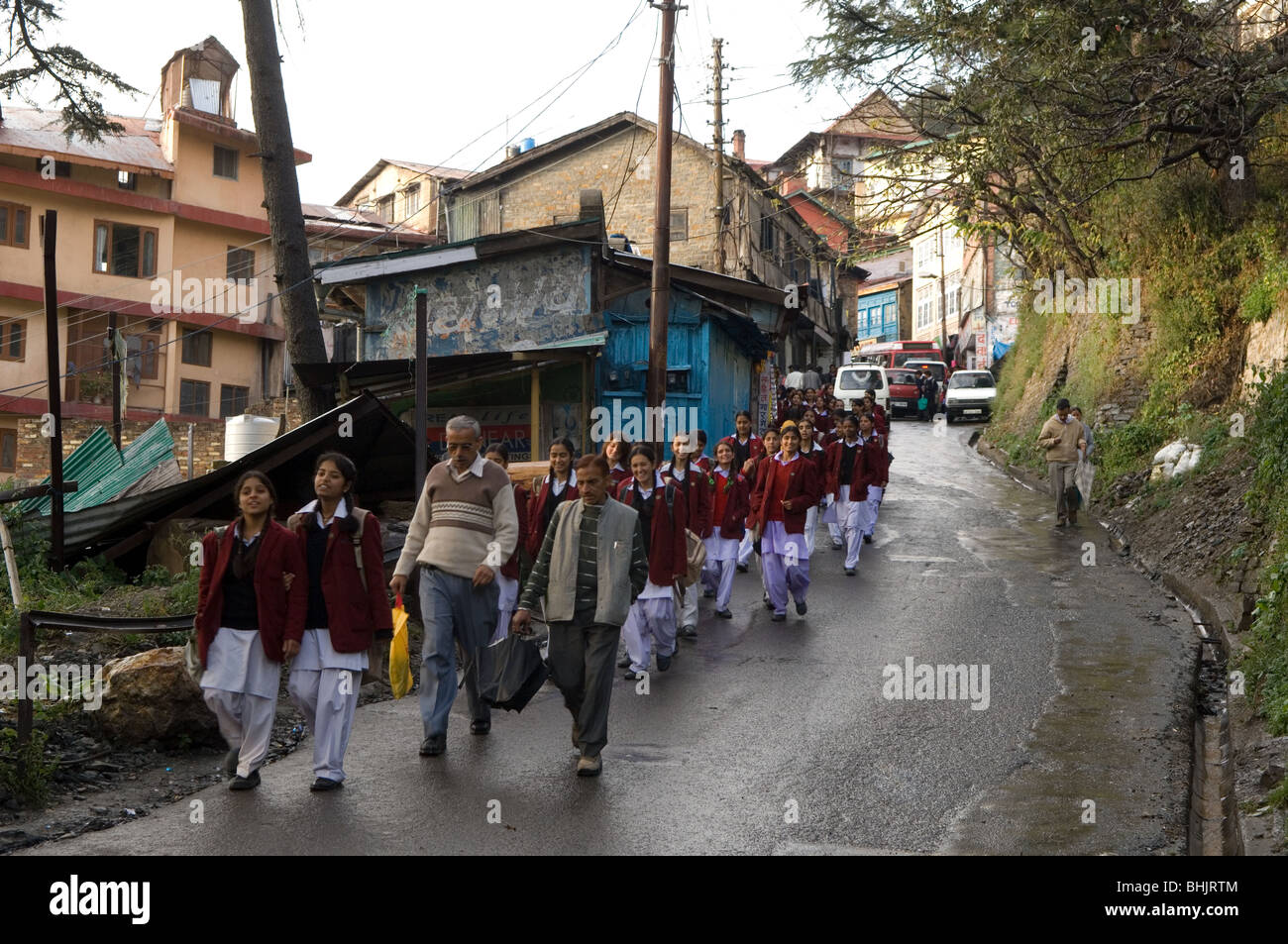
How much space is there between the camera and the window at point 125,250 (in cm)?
3991

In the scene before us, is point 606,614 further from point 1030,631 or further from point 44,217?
point 44,217

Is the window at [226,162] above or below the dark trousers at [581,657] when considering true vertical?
above

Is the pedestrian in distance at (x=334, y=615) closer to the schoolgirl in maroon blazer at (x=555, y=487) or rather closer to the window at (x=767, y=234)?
the schoolgirl in maroon blazer at (x=555, y=487)

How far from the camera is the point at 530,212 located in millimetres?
38875

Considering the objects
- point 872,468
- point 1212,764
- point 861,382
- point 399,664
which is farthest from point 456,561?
point 861,382

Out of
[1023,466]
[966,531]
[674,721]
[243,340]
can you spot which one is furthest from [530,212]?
[674,721]

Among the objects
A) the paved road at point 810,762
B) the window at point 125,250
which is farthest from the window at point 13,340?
the paved road at point 810,762

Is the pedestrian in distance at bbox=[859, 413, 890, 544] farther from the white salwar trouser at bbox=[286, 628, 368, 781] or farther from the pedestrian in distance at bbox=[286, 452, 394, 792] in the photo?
the white salwar trouser at bbox=[286, 628, 368, 781]

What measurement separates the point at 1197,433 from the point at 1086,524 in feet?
7.06

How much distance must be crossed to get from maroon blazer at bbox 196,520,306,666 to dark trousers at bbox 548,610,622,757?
1.56 m

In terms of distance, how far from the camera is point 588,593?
802 cm

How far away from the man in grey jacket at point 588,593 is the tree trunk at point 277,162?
7.34 metres

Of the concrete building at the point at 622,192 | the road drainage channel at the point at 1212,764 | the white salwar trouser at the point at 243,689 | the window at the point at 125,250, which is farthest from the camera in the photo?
the window at the point at 125,250
